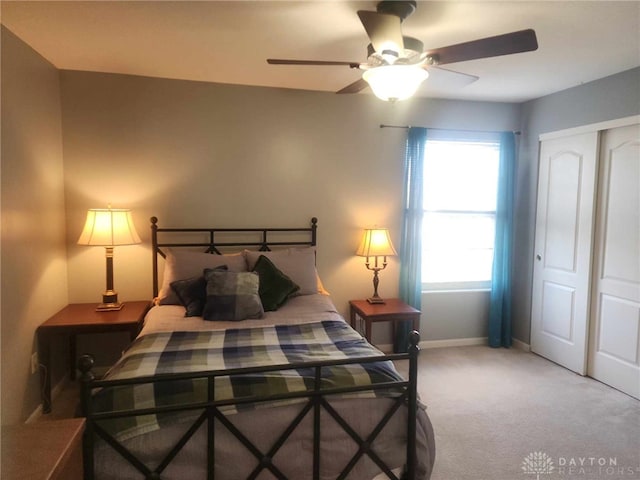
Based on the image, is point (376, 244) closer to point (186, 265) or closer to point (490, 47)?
point (186, 265)

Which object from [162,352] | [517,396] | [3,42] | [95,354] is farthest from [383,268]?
[3,42]

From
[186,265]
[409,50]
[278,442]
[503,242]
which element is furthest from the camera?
[503,242]

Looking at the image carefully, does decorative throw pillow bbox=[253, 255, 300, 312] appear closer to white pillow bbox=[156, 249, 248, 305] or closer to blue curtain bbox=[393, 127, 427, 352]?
white pillow bbox=[156, 249, 248, 305]

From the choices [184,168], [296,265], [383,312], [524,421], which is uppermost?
[184,168]

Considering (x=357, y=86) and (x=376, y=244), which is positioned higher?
(x=357, y=86)

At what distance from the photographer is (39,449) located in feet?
3.74

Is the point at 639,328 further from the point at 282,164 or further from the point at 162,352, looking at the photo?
the point at 162,352

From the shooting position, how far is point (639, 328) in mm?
3096

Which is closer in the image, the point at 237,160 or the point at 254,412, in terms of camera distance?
the point at 254,412

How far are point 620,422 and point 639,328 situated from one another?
0.75 m

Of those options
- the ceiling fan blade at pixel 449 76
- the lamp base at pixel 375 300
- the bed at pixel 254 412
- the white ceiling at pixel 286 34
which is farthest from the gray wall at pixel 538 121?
the bed at pixel 254 412

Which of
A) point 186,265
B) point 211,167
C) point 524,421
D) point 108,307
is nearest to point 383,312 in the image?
point 524,421

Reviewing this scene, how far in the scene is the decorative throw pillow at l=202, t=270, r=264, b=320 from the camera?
278cm

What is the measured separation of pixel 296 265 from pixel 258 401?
1.78 meters
